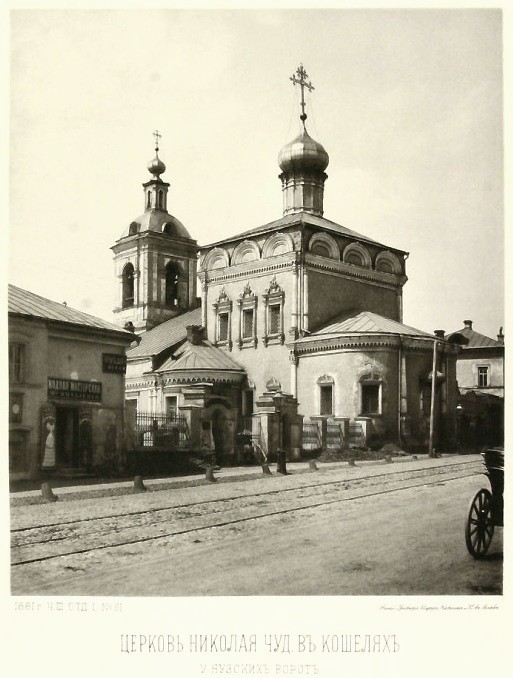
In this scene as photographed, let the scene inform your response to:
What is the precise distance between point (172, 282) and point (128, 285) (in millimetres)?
1663

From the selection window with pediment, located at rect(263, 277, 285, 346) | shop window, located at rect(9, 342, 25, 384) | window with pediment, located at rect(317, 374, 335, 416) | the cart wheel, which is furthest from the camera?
window with pediment, located at rect(263, 277, 285, 346)

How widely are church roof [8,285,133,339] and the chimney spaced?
834cm

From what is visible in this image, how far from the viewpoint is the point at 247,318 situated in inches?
854

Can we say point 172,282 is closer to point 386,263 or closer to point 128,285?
point 128,285

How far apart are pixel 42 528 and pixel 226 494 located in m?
3.40

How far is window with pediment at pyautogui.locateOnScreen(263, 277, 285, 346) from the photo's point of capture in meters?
20.5

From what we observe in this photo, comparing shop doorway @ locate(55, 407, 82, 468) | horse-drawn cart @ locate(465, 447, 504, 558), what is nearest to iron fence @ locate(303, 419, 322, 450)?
shop doorway @ locate(55, 407, 82, 468)

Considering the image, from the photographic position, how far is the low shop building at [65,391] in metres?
9.88

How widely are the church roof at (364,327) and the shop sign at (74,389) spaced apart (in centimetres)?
784

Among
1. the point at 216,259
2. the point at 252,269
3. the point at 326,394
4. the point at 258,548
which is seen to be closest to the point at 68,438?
the point at 258,548

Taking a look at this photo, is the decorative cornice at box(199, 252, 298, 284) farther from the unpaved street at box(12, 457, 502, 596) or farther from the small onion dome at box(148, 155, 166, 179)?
the unpaved street at box(12, 457, 502, 596)

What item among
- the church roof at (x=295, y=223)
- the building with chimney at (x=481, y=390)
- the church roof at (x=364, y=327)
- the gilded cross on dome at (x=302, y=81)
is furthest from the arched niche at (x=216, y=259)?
the gilded cross on dome at (x=302, y=81)

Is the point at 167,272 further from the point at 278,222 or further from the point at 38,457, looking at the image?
the point at 38,457
